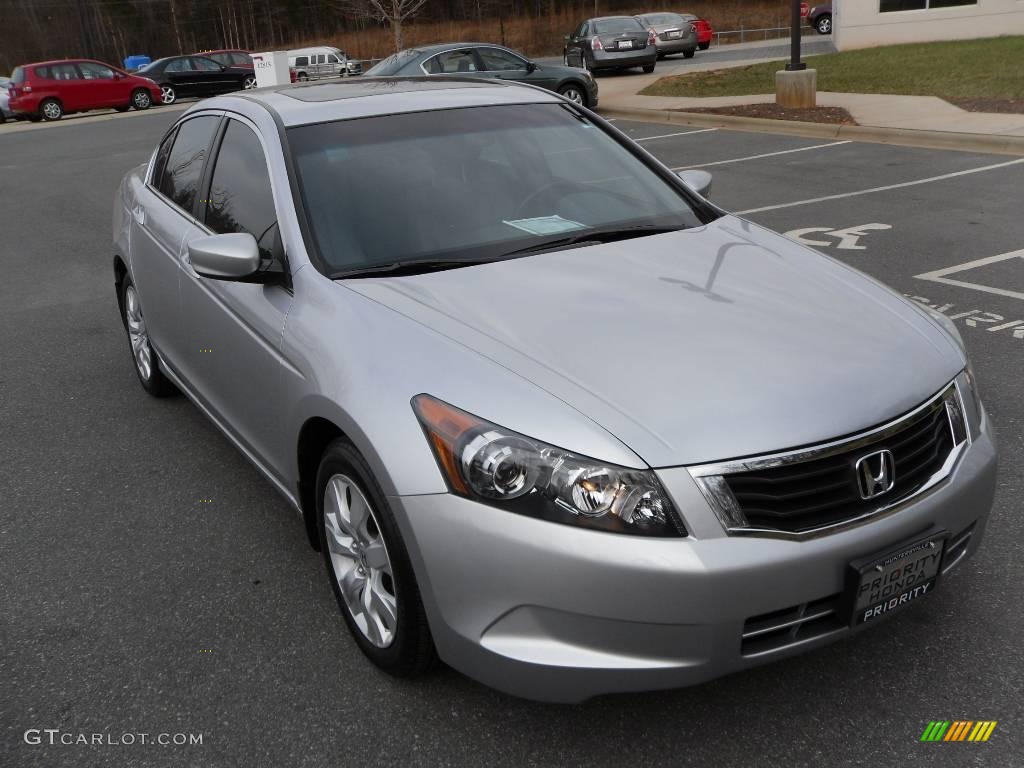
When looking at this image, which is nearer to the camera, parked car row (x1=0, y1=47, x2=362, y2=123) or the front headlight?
the front headlight

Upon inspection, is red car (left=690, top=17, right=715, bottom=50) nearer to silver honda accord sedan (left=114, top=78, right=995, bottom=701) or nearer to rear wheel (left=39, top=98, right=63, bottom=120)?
rear wheel (left=39, top=98, right=63, bottom=120)

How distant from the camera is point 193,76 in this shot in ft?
104

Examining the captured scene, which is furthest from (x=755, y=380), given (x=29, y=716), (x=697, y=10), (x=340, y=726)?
(x=697, y=10)

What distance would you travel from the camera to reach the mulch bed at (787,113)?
1405 cm

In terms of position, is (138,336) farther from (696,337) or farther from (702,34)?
(702,34)

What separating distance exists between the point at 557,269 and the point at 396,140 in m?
0.94

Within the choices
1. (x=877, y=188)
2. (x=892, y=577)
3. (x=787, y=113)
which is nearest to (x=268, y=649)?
(x=892, y=577)

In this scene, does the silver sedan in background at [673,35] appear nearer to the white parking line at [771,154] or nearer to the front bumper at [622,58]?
the front bumper at [622,58]

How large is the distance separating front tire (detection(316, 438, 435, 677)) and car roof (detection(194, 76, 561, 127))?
157cm

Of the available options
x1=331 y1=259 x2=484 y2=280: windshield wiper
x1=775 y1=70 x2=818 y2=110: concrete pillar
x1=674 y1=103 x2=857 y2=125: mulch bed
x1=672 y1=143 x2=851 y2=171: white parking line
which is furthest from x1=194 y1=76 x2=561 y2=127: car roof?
x1=775 y1=70 x2=818 y2=110: concrete pillar

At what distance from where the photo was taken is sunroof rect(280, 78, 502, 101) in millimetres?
4133

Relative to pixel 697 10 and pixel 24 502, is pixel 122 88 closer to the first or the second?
pixel 24 502

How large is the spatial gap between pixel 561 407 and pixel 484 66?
16.0 meters

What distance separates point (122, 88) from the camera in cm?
2877
